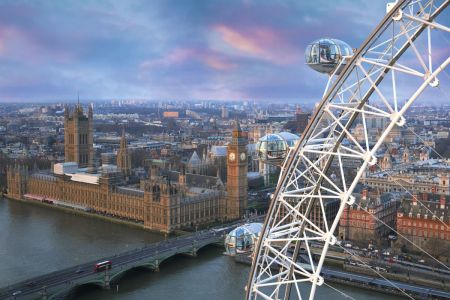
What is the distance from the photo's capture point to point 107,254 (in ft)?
56.0

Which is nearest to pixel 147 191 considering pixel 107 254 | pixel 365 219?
pixel 107 254

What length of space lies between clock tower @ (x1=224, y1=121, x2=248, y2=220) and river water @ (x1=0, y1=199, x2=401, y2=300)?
3.84 metres

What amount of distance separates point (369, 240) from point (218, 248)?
4.78 metres

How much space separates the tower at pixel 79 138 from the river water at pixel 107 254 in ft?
23.6

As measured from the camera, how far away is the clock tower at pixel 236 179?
22.4 meters

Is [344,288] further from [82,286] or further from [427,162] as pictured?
[427,162]

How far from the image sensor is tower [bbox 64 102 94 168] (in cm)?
3014

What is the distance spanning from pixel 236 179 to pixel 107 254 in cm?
706

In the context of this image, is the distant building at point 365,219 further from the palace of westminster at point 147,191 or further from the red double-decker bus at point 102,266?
the red double-decker bus at point 102,266

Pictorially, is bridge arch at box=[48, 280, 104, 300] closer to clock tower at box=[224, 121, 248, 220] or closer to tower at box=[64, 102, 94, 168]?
clock tower at box=[224, 121, 248, 220]

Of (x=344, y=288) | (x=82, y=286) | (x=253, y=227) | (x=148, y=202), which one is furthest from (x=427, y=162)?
(x=253, y=227)

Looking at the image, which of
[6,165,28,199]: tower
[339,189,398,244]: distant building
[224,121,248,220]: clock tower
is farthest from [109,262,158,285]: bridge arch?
[6,165,28,199]: tower

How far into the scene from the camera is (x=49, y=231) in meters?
20.4

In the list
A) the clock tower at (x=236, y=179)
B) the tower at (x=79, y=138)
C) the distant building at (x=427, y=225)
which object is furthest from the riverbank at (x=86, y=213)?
the distant building at (x=427, y=225)
